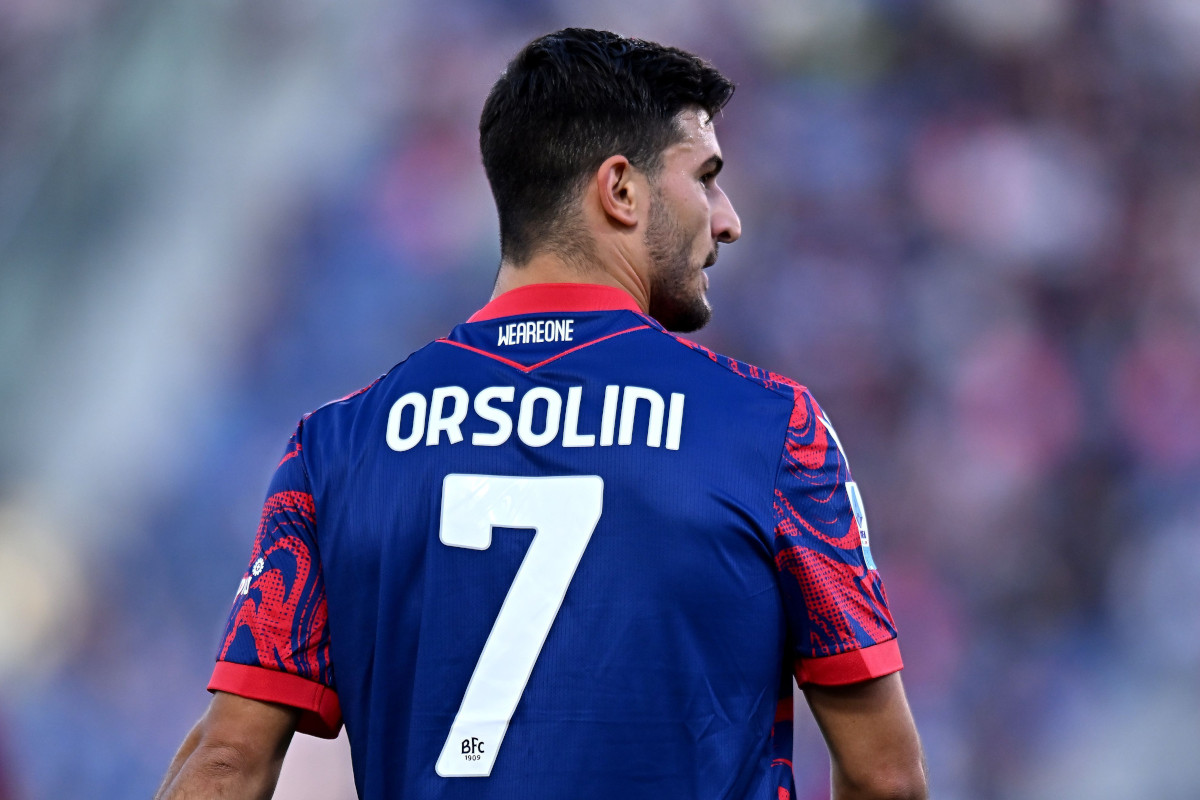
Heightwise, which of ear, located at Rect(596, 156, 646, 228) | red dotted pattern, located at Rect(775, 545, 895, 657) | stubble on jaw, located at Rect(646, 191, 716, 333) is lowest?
red dotted pattern, located at Rect(775, 545, 895, 657)

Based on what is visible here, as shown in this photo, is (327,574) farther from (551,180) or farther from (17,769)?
(17,769)

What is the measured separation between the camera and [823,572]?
1.18m

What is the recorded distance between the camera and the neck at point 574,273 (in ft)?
4.40

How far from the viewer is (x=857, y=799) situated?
1.22m

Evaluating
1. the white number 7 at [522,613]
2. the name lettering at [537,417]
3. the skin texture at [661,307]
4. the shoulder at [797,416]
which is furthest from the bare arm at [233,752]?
the shoulder at [797,416]

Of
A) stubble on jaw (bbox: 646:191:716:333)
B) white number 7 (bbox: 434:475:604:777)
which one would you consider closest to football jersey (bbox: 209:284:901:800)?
white number 7 (bbox: 434:475:604:777)

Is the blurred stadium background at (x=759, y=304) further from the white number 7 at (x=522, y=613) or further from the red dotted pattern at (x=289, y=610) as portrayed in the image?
the white number 7 at (x=522, y=613)

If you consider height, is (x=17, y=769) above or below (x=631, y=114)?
below

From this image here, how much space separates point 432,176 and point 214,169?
835 millimetres

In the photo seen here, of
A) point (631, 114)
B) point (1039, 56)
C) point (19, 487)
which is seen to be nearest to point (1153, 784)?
point (1039, 56)

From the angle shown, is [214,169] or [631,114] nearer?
[631,114]

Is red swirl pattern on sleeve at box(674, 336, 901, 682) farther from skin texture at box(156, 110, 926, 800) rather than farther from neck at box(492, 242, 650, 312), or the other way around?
neck at box(492, 242, 650, 312)

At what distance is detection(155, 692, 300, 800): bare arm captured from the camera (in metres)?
1.22

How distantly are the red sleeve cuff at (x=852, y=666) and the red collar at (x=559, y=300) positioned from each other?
422 millimetres
